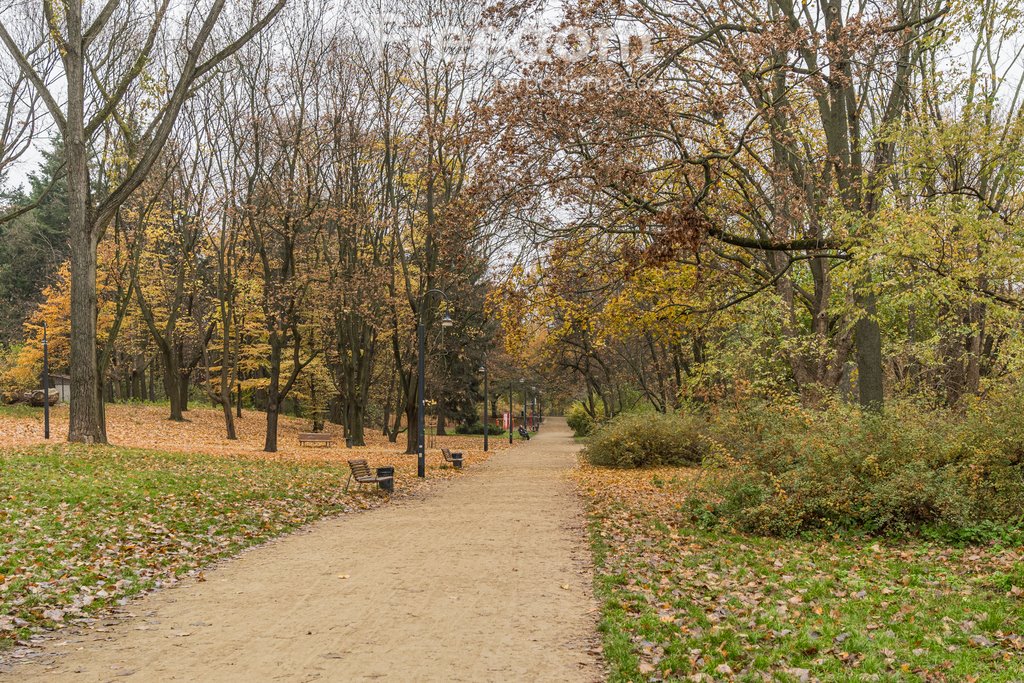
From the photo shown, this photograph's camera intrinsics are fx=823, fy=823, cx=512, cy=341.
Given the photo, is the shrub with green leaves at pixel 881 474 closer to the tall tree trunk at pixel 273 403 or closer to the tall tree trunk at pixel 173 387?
the tall tree trunk at pixel 273 403

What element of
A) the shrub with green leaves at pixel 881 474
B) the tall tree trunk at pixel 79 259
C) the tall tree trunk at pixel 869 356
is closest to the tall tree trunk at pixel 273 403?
the tall tree trunk at pixel 79 259

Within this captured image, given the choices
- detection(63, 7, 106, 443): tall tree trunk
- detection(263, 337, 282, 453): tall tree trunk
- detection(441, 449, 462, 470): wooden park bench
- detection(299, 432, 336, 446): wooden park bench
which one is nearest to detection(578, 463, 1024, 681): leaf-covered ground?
detection(63, 7, 106, 443): tall tree trunk

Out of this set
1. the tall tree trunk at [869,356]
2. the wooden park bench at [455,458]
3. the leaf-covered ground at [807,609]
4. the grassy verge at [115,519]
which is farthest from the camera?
the wooden park bench at [455,458]

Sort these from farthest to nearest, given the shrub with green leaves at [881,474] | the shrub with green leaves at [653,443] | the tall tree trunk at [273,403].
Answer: the tall tree trunk at [273,403] < the shrub with green leaves at [653,443] < the shrub with green leaves at [881,474]

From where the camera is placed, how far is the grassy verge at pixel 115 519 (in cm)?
801

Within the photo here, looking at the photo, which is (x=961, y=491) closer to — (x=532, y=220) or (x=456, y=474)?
(x=532, y=220)

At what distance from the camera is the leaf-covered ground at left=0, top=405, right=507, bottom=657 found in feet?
26.3

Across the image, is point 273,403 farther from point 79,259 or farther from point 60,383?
point 60,383

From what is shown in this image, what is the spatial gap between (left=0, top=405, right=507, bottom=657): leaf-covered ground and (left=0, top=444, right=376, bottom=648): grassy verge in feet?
0.06

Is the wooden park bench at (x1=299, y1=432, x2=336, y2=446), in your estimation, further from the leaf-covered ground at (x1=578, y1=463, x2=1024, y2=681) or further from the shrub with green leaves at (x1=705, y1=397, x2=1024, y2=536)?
the leaf-covered ground at (x1=578, y1=463, x2=1024, y2=681)

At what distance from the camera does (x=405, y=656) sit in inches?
249

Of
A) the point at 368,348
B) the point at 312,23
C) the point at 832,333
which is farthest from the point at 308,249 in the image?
the point at 832,333

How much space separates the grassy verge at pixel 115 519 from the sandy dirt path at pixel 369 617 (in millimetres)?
529

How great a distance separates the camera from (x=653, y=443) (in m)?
A: 25.5
